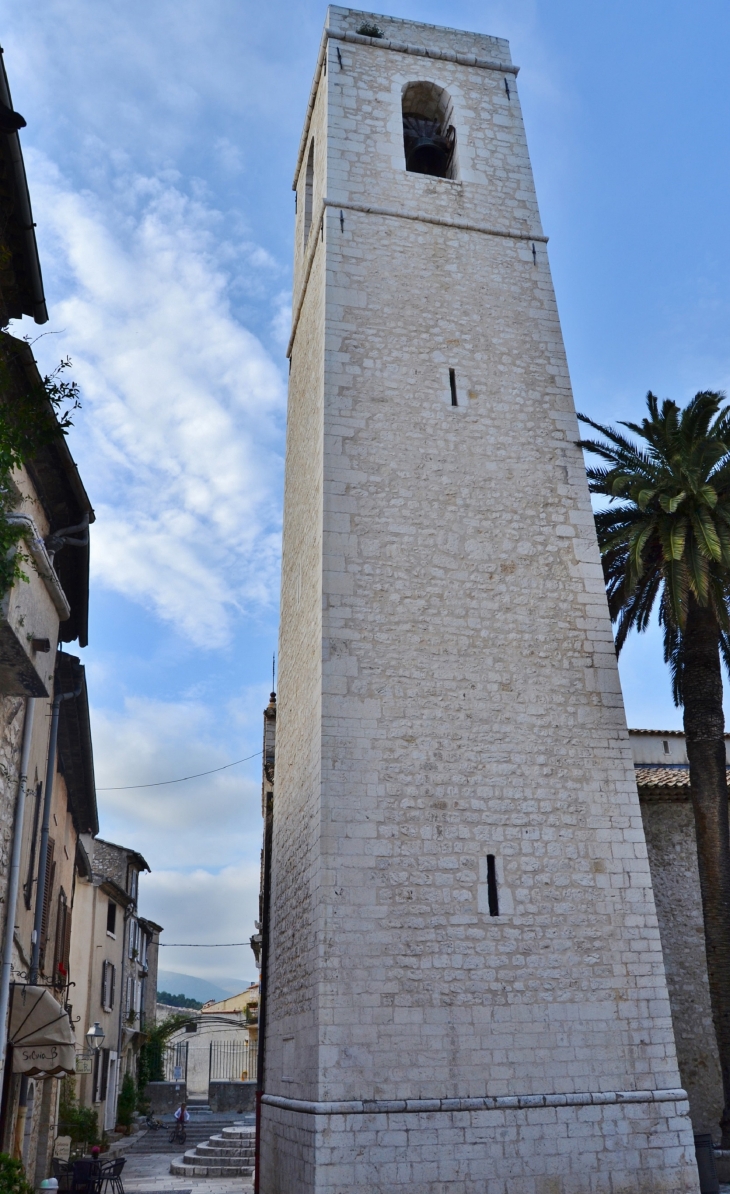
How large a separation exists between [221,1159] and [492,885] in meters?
10.1

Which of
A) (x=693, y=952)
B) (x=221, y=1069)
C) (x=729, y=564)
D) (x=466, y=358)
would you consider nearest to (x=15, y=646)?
(x=466, y=358)

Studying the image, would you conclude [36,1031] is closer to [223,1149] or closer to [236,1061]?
[223,1149]

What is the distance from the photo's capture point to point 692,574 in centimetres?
1310

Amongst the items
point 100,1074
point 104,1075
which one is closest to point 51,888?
point 100,1074

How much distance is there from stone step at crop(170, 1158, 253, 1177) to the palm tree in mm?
8256

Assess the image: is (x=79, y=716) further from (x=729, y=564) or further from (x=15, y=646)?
(x=729, y=564)

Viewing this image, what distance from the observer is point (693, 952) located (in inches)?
588

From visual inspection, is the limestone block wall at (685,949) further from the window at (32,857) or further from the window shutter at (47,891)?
the window at (32,857)

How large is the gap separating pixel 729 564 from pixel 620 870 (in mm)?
4871

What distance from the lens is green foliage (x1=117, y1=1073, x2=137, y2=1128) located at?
24.1m

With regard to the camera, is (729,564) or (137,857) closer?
(729,564)

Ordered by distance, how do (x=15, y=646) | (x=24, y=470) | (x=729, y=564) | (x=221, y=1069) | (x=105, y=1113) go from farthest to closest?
(x=221, y=1069) → (x=105, y=1113) → (x=729, y=564) → (x=24, y=470) → (x=15, y=646)

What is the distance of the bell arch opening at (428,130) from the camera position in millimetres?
15164

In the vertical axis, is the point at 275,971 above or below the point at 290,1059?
above
